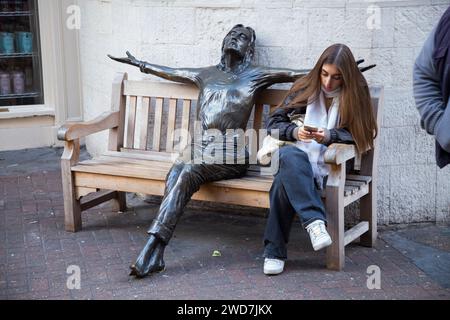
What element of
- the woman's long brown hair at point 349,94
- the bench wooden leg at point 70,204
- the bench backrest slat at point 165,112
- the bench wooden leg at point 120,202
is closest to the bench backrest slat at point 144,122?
the bench backrest slat at point 165,112

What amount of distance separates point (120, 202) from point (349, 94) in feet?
6.82

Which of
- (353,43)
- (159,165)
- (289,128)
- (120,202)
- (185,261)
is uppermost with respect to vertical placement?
(353,43)

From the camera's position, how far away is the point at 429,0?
4.92 m

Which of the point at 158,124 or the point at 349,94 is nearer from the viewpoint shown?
the point at 349,94

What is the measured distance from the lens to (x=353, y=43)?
493cm

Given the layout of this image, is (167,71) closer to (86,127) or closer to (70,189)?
(86,127)

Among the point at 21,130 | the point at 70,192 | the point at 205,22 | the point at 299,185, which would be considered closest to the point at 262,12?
the point at 205,22

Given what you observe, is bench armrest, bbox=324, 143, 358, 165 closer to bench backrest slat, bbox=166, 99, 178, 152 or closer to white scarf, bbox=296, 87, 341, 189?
white scarf, bbox=296, 87, 341, 189

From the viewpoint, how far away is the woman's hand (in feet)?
14.1

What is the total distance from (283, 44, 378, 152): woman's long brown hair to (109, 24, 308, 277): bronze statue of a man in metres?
0.35

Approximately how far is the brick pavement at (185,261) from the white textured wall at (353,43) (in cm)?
30

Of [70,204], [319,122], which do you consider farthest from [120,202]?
[319,122]

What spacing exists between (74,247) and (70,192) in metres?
0.41
